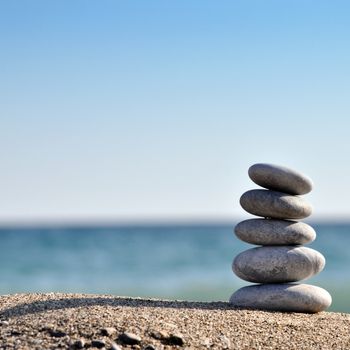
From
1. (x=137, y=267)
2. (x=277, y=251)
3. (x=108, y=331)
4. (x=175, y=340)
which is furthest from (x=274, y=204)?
(x=137, y=267)

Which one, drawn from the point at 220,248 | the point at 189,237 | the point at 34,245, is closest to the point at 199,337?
the point at 220,248

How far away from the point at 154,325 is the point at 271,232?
2.75 metres

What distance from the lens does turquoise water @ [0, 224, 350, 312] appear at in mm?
24641

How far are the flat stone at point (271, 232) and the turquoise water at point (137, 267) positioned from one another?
22.8 ft

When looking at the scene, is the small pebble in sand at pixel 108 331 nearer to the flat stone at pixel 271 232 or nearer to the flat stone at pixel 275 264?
the flat stone at pixel 275 264

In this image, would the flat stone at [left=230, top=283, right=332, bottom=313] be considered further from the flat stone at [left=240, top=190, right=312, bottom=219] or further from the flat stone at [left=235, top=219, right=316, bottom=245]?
the flat stone at [left=240, top=190, right=312, bottom=219]

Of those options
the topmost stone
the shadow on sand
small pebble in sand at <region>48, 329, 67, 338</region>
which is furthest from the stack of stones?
small pebble in sand at <region>48, 329, 67, 338</region>

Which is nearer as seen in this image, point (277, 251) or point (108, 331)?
point (108, 331)

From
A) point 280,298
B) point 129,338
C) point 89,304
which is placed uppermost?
point 280,298

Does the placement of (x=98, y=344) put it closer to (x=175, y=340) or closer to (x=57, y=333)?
(x=57, y=333)

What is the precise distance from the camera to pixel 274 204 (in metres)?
10.2

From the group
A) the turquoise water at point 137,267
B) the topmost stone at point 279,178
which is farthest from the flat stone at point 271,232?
the turquoise water at point 137,267

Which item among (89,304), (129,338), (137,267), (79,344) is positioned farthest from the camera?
(137,267)

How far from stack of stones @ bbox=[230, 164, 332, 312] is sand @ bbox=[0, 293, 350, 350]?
32 centimetres
